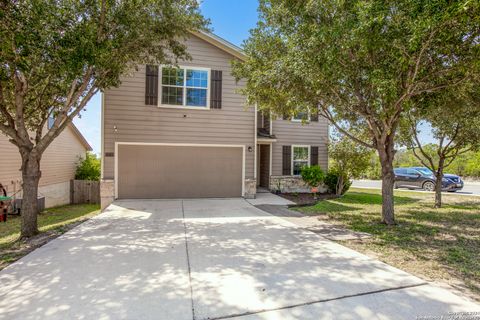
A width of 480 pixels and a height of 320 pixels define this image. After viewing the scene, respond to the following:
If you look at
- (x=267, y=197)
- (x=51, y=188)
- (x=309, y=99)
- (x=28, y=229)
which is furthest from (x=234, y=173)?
(x=51, y=188)

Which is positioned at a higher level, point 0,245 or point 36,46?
point 36,46

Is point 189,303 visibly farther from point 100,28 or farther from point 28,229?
point 100,28

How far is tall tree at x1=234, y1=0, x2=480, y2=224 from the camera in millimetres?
4426

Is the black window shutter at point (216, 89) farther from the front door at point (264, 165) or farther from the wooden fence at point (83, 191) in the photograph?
the wooden fence at point (83, 191)

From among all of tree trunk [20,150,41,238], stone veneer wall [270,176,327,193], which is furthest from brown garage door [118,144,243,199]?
tree trunk [20,150,41,238]

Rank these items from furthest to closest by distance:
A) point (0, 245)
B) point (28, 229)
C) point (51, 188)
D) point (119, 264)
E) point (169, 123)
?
point (51, 188) → point (169, 123) → point (28, 229) → point (0, 245) → point (119, 264)

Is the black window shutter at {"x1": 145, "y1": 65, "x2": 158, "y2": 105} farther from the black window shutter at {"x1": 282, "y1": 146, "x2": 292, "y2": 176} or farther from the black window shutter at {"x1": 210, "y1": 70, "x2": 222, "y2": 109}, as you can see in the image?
the black window shutter at {"x1": 282, "y1": 146, "x2": 292, "y2": 176}

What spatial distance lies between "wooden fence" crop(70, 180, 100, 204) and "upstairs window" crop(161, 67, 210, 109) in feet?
26.9

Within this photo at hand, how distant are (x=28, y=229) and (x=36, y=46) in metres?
3.83

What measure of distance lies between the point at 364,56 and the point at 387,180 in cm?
315

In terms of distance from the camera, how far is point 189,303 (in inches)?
118

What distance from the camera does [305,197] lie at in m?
12.0

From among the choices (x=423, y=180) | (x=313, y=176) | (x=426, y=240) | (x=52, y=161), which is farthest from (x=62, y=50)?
(x=423, y=180)

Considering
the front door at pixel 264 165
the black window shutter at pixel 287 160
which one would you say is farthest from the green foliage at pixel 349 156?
the front door at pixel 264 165
